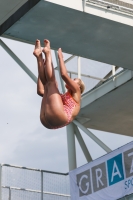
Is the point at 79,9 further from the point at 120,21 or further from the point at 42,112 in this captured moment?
the point at 42,112

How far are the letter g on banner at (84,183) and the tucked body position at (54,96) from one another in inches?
300

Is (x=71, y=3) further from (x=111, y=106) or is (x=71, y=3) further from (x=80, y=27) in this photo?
(x=111, y=106)

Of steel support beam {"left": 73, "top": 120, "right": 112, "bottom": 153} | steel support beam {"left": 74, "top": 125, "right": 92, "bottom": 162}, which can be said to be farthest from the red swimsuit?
steel support beam {"left": 74, "top": 125, "right": 92, "bottom": 162}

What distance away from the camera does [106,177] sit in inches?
749

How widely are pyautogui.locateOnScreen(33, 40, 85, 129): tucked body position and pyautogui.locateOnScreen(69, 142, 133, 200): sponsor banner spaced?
629cm

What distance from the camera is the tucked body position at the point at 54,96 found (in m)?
11.5

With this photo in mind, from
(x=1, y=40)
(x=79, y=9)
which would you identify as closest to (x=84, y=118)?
(x=1, y=40)

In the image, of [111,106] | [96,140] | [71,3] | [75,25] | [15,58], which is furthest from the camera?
[111,106]

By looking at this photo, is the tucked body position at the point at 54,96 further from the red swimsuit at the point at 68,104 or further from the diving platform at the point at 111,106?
the diving platform at the point at 111,106

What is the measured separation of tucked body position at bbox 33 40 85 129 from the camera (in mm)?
11523

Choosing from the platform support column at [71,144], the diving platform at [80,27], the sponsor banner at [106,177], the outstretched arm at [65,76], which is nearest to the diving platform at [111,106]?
the diving platform at [80,27]

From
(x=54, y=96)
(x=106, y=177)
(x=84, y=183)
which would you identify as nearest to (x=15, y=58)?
(x=84, y=183)

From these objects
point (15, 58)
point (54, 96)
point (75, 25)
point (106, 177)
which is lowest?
point (54, 96)

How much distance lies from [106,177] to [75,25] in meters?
4.49
